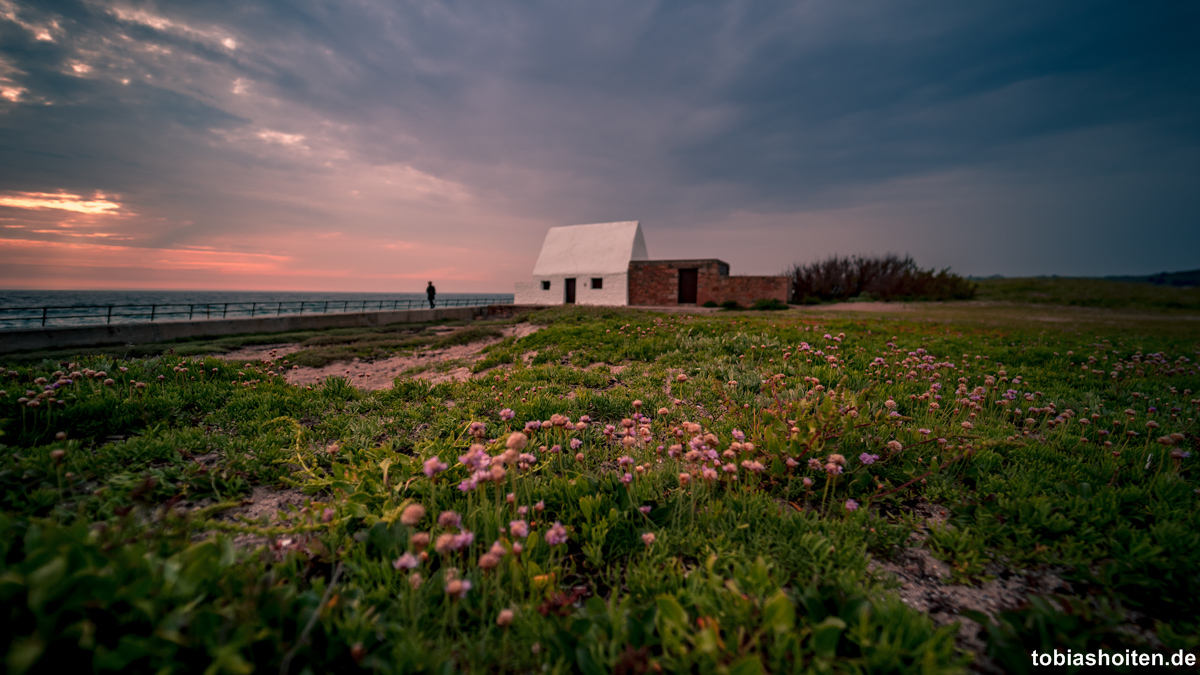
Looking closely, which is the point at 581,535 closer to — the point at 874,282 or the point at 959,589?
the point at 959,589

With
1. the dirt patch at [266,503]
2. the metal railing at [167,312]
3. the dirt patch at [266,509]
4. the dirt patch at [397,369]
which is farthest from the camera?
the metal railing at [167,312]

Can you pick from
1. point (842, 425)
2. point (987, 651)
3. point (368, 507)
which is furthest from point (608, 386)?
point (987, 651)

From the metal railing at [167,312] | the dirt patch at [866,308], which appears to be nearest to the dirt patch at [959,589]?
the metal railing at [167,312]

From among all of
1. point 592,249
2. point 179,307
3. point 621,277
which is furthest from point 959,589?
point 179,307

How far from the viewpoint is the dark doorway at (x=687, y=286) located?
2881cm

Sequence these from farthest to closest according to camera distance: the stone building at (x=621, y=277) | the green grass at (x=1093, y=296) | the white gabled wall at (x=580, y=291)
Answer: the white gabled wall at (x=580, y=291), the stone building at (x=621, y=277), the green grass at (x=1093, y=296)

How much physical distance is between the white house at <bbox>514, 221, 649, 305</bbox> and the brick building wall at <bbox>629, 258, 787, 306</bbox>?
0.97 m

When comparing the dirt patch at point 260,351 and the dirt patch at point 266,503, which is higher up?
the dirt patch at point 260,351

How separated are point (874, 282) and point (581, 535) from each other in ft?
121

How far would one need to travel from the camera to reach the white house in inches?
1193

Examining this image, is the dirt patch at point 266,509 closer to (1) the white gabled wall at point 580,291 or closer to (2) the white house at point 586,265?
(1) the white gabled wall at point 580,291

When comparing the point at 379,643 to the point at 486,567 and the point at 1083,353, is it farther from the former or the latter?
the point at 1083,353

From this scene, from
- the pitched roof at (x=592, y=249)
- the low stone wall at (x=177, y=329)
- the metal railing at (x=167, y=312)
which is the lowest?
A: the low stone wall at (x=177, y=329)

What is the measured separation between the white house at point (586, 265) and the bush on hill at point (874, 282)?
37.3 feet
